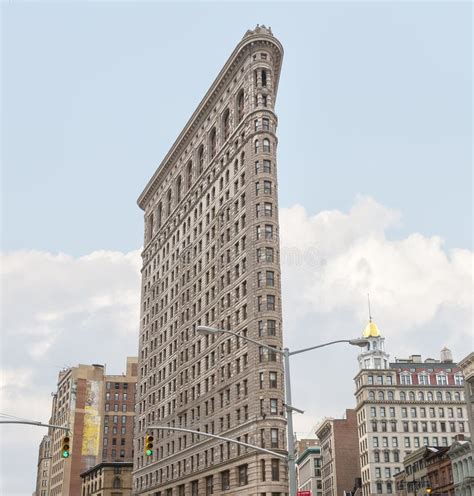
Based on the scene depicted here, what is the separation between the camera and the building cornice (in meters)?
95.6

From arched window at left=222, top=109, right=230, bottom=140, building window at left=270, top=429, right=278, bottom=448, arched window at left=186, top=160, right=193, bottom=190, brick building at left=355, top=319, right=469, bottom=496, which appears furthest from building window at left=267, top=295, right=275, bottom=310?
brick building at left=355, top=319, right=469, bottom=496

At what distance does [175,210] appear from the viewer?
118 meters

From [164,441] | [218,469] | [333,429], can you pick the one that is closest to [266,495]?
[218,469]

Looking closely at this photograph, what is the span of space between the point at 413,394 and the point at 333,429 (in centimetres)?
2366

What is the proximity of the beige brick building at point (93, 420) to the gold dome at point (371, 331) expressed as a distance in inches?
2556

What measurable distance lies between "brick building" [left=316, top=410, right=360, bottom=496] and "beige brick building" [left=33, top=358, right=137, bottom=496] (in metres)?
53.8

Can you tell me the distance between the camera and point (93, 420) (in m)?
186

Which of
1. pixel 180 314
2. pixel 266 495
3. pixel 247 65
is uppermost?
pixel 247 65

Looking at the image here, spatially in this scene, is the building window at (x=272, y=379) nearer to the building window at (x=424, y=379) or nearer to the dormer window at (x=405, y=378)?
the dormer window at (x=405, y=378)

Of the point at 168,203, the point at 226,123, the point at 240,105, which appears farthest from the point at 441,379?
the point at 240,105

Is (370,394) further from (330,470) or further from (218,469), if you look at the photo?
(218,469)

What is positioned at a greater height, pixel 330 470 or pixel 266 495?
pixel 330 470

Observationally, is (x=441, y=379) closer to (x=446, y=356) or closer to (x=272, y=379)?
(x=446, y=356)

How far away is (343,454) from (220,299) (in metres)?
90.5
